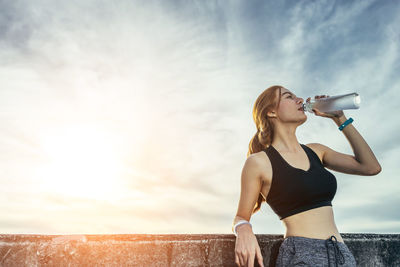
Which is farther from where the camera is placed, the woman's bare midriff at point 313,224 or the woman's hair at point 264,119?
the woman's hair at point 264,119

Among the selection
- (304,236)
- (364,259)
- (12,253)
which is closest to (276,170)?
(304,236)

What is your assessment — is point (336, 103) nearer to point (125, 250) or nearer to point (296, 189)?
point (296, 189)

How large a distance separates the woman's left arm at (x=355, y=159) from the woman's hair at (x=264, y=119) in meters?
0.51

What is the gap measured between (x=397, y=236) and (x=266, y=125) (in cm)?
173

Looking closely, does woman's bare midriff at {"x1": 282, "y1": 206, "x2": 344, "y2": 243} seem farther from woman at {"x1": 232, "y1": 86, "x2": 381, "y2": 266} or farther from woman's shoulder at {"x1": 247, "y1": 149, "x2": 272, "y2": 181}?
woman's shoulder at {"x1": 247, "y1": 149, "x2": 272, "y2": 181}

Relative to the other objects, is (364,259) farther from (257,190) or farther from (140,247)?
(140,247)

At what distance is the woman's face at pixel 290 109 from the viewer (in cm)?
289

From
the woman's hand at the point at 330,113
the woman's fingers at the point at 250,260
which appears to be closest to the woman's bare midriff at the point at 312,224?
the woman's fingers at the point at 250,260

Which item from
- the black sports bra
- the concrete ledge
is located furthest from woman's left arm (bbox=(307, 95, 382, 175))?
the concrete ledge

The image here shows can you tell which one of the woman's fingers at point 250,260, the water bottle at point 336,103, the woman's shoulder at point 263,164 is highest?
the water bottle at point 336,103

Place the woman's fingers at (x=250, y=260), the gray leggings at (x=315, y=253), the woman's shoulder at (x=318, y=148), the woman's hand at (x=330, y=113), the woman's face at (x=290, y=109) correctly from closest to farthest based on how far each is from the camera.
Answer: the woman's fingers at (x=250, y=260)
the gray leggings at (x=315, y=253)
the woman's face at (x=290, y=109)
the woman's shoulder at (x=318, y=148)
the woman's hand at (x=330, y=113)

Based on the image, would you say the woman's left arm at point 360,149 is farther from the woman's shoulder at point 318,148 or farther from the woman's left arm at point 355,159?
the woman's shoulder at point 318,148

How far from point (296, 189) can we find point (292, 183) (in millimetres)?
47

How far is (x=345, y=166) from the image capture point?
3008 mm
